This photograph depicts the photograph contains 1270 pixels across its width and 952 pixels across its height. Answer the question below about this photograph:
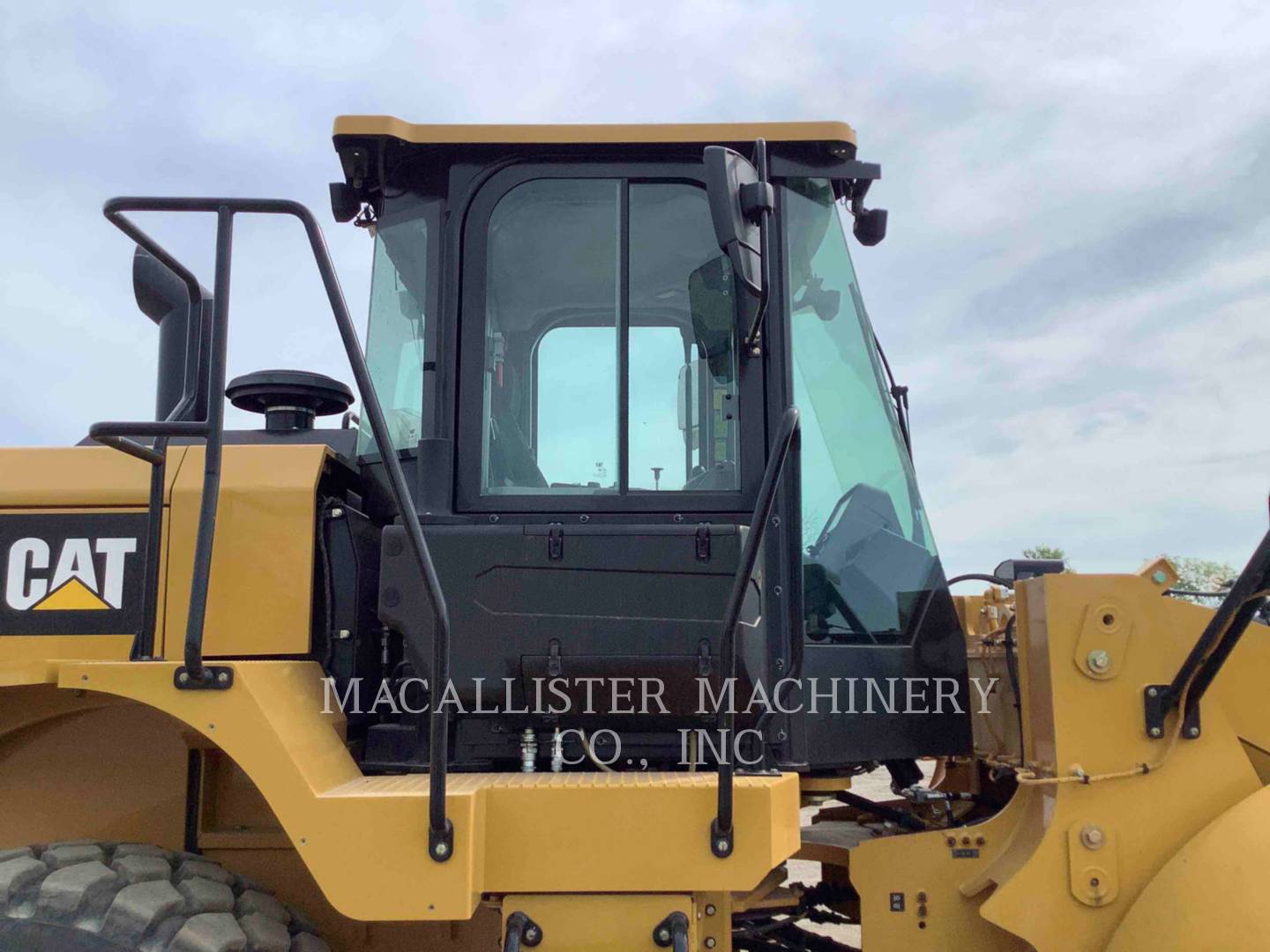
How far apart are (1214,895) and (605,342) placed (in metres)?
2.06

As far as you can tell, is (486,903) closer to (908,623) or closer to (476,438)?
(476,438)

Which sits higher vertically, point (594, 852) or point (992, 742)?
point (992, 742)

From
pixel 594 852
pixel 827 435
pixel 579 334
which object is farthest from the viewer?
pixel 827 435

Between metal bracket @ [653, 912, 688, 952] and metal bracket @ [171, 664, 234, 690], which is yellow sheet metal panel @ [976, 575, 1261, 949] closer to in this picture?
metal bracket @ [653, 912, 688, 952]

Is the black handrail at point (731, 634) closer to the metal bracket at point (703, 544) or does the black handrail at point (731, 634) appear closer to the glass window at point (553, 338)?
the metal bracket at point (703, 544)

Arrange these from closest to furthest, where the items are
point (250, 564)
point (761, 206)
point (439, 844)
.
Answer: point (439, 844), point (761, 206), point (250, 564)

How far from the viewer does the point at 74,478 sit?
2.84 meters

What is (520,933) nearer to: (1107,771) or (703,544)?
(703,544)

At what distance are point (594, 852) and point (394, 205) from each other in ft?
6.17

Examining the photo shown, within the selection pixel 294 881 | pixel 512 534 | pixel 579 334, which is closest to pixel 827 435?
pixel 579 334

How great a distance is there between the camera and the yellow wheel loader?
2.42 meters

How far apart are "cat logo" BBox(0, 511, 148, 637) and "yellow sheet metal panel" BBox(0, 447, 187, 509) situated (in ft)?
0.13

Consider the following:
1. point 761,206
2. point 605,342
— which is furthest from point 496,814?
point 761,206

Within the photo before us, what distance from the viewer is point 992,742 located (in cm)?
332
